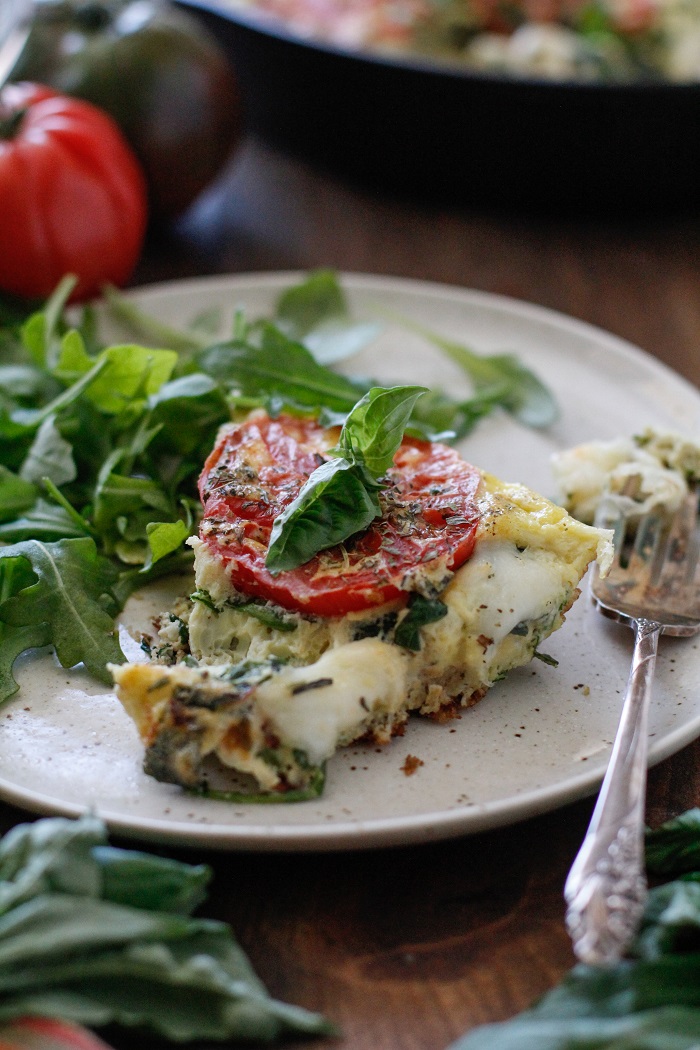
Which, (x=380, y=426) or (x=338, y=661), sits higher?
(x=380, y=426)

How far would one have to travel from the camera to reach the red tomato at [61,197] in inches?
139

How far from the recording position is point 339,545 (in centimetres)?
204

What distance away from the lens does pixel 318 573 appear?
1990 millimetres

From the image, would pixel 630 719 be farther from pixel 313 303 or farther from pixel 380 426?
pixel 313 303

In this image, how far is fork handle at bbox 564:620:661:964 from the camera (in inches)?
59.9

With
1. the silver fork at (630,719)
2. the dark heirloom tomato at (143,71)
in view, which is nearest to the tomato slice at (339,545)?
the silver fork at (630,719)

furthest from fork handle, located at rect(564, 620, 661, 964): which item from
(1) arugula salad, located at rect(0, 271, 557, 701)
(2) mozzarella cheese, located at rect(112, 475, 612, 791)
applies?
(1) arugula salad, located at rect(0, 271, 557, 701)

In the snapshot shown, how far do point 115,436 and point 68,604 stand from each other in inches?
25.5

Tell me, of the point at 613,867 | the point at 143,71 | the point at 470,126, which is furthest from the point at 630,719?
the point at 143,71

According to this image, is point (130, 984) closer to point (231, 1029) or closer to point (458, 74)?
point (231, 1029)

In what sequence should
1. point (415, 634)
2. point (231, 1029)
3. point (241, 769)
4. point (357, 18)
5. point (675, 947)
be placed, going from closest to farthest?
1. point (231, 1029)
2. point (675, 947)
3. point (241, 769)
4. point (415, 634)
5. point (357, 18)

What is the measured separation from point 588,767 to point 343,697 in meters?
0.46

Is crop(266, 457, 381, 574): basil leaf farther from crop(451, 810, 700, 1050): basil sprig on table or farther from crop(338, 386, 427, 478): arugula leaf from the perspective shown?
crop(451, 810, 700, 1050): basil sprig on table

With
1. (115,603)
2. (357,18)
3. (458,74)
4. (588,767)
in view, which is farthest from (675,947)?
(357,18)
